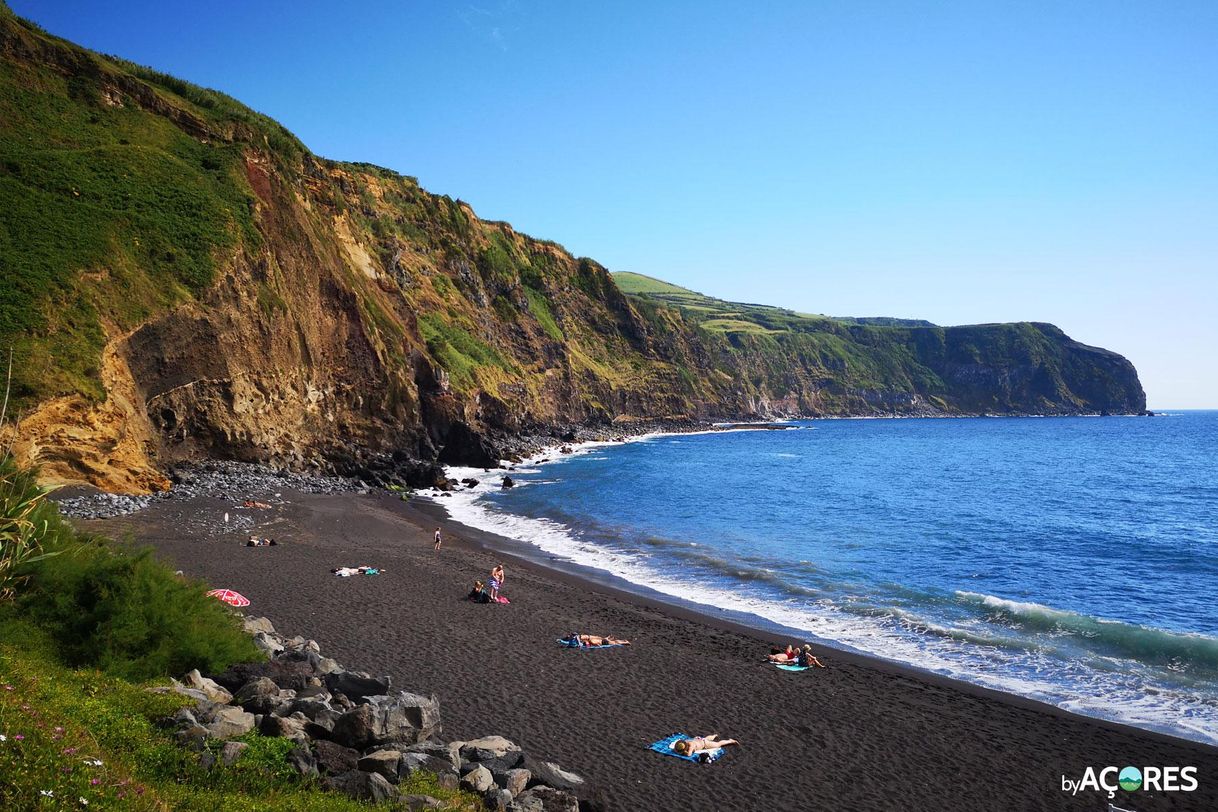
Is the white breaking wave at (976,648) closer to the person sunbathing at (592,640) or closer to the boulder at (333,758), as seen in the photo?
the person sunbathing at (592,640)

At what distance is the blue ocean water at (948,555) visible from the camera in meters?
17.8

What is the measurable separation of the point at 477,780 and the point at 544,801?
3.02 feet

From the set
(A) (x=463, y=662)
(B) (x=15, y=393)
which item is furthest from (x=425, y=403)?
(A) (x=463, y=662)

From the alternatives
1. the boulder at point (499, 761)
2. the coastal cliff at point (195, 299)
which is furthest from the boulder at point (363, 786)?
the coastal cliff at point (195, 299)

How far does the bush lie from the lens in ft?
30.7

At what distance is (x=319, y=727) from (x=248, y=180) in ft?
138

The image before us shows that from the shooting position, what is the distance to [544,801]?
8.54 meters

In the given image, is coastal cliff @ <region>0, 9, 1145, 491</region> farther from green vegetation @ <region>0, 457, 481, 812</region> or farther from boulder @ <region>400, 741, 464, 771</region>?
boulder @ <region>400, 741, 464, 771</region>

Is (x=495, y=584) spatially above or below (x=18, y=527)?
below

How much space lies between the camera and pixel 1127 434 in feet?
406

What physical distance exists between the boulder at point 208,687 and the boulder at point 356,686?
4.95ft

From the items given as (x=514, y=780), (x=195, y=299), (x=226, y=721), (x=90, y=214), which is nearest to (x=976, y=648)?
(x=514, y=780)

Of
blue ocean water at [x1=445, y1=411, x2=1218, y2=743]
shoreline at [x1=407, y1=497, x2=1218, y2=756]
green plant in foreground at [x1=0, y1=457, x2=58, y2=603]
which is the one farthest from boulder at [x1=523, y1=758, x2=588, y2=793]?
blue ocean water at [x1=445, y1=411, x2=1218, y2=743]

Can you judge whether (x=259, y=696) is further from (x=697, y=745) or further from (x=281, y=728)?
(x=697, y=745)
